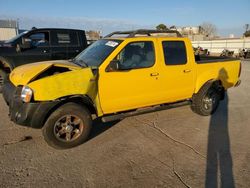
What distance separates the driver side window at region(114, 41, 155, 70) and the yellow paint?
3.2 inches

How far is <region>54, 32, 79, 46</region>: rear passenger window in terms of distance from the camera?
8692 millimetres

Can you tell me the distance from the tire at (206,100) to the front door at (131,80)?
1.23 metres

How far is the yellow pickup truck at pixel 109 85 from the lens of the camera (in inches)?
162

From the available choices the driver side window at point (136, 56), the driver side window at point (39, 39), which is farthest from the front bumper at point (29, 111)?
the driver side window at point (39, 39)

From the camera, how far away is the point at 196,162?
157 inches

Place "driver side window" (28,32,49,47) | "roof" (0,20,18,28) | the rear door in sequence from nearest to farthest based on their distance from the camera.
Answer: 1. the rear door
2. "driver side window" (28,32,49,47)
3. "roof" (0,20,18,28)

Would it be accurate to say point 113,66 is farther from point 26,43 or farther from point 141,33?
point 26,43

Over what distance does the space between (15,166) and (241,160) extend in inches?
137

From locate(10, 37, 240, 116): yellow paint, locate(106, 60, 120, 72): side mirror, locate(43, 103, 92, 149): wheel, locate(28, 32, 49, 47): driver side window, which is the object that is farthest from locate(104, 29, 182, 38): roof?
locate(28, 32, 49, 47): driver side window

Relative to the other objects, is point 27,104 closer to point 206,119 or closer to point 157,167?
point 157,167

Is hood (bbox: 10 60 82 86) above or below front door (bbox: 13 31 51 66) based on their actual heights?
below

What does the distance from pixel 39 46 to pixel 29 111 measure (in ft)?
16.0

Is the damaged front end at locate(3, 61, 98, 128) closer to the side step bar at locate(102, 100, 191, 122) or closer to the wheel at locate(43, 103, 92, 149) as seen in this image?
the wheel at locate(43, 103, 92, 149)

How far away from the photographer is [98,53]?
5.04m
